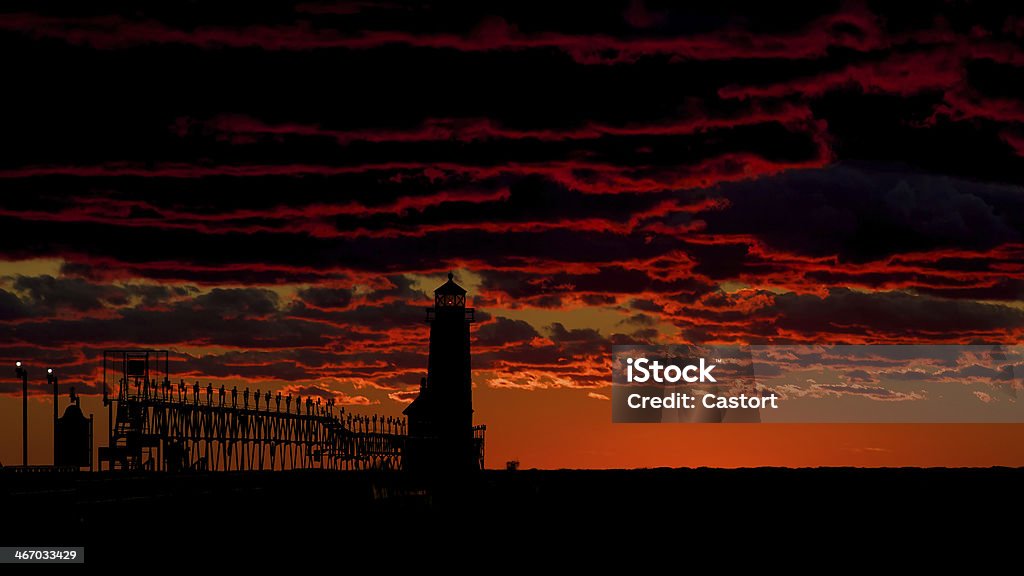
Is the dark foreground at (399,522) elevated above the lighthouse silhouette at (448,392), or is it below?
below

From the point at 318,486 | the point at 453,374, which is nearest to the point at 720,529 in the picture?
the point at 318,486

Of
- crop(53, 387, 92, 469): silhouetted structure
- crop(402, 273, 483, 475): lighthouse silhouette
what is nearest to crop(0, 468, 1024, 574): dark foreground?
crop(402, 273, 483, 475): lighthouse silhouette

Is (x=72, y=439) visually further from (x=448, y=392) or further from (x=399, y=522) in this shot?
(x=399, y=522)

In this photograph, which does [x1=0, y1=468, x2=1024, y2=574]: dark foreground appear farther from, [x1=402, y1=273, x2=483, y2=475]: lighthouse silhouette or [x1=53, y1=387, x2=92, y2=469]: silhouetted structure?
[x1=53, y1=387, x2=92, y2=469]: silhouetted structure

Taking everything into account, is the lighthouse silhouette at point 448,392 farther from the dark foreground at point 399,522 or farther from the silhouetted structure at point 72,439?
the silhouetted structure at point 72,439

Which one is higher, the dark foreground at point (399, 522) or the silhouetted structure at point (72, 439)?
the silhouetted structure at point (72, 439)

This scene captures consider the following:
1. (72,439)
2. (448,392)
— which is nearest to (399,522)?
(448,392)

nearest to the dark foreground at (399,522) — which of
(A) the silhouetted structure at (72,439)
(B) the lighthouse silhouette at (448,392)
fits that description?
(B) the lighthouse silhouette at (448,392)

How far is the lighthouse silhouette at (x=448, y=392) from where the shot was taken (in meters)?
108

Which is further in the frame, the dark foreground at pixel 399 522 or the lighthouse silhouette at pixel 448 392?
the lighthouse silhouette at pixel 448 392

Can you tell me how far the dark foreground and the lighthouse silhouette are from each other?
8.79 feet

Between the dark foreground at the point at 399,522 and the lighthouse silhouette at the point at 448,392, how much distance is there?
2.68 metres

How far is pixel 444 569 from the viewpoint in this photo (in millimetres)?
51094

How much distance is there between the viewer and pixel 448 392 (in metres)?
108
